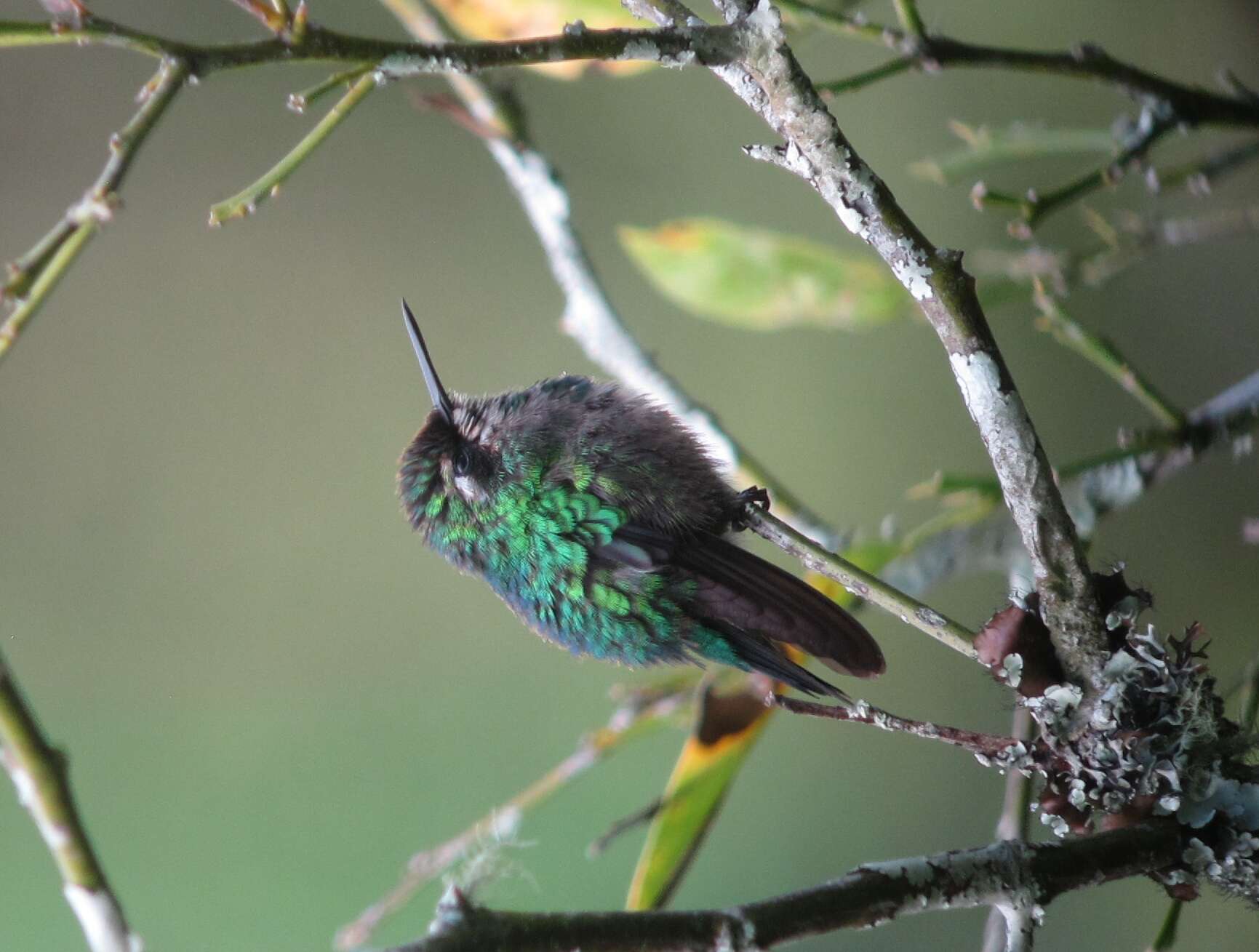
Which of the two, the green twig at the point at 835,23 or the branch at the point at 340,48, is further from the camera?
the green twig at the point at 835,23

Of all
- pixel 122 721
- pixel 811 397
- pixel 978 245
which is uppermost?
pixel 978 245

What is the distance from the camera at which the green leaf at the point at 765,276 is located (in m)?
1.02

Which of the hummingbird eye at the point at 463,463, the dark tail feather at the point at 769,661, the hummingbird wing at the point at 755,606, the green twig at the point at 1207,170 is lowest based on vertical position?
the dark tail feather at the point at 769,661

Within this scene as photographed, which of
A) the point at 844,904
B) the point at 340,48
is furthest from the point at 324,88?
the point at 844,904

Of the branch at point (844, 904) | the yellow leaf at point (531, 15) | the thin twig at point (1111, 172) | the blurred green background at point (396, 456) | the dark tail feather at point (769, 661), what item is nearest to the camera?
the branch at point (844, 904)

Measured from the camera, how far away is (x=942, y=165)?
39.3 inches

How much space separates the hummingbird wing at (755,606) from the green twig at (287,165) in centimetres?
29

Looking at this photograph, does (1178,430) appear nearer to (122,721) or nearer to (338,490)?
(338,490)

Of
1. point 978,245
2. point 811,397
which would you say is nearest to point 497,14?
point 811,397

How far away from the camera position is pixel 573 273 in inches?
41.0

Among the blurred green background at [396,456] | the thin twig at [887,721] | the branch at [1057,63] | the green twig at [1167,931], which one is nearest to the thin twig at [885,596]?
the thin twig at [887,721]

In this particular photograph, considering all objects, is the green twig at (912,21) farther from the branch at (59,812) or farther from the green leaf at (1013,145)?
the branch at (59,812)

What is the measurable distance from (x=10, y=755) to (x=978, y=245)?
1.51 metres

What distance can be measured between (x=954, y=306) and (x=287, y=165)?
1.01ft
